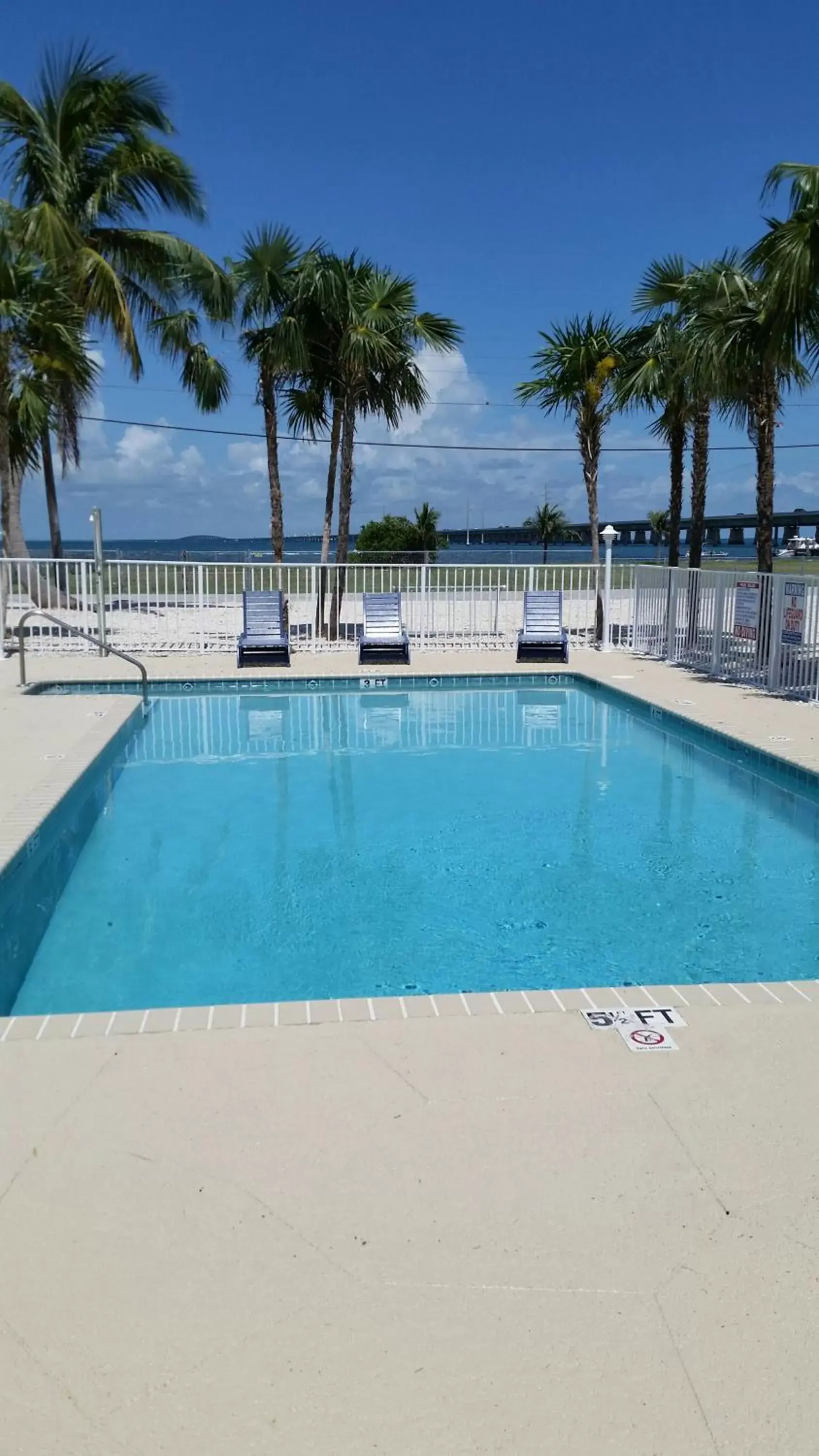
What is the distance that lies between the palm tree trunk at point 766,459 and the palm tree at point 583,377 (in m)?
3.52

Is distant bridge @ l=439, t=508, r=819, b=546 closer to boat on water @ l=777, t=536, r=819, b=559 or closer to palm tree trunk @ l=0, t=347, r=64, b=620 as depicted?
boat on water @ l=777, t=536, r=819, b=559

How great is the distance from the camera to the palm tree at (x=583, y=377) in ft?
52.9

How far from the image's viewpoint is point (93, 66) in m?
17.1

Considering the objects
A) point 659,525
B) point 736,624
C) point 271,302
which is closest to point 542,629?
point 736,624

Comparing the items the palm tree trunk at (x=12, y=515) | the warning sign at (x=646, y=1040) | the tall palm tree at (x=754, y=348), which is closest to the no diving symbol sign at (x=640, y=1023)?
the warning sign at (x=646, y=1040)

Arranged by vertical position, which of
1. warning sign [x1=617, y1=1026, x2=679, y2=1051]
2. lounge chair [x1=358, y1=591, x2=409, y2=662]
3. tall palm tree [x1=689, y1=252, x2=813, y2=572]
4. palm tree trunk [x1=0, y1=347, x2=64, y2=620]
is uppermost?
tall palm tree [x1=689, y1=252, x2=813, y2=572]

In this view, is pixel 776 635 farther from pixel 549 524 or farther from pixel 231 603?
pixel 549 524

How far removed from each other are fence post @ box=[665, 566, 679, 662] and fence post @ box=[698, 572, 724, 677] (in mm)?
621

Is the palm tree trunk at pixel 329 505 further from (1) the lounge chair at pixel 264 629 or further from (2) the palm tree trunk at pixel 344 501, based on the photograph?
(1) the lounge chair at pixel 264 629

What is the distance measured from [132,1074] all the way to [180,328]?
17414 millimetres

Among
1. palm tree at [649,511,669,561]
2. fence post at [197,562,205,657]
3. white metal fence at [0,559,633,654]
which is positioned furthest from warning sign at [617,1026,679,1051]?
palm tree at [649,511,669,561]

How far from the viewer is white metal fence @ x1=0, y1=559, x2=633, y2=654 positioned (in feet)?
48.4

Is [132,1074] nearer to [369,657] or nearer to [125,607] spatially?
[369,657]

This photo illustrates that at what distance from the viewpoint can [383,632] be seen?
1428 centimetres
